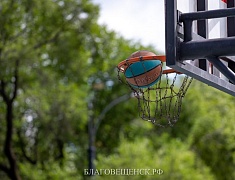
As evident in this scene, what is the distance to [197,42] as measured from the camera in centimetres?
548

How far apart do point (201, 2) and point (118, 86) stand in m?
36.8

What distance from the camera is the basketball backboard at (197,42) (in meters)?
5.35

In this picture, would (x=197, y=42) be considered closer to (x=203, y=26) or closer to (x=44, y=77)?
(x=203, y=26)

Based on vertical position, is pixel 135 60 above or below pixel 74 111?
above

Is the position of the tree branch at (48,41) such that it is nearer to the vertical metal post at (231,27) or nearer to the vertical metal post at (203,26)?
the vertical metal post at (231,27)

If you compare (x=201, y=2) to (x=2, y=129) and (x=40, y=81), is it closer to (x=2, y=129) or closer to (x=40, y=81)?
(x=40, y=81)

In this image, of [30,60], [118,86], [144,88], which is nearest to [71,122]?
[30,60]

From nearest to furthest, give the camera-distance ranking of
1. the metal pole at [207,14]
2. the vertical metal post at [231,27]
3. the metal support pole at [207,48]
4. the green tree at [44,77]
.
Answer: the metal support pole at [207,48], the metal pole at [207,14], the vertical metal post at [231,27], the green tree at [44,77]

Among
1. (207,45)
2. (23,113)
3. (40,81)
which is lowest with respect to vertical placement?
(23,113)

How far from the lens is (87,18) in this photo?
94.2 feet

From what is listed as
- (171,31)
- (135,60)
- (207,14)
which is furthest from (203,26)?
(135,60)

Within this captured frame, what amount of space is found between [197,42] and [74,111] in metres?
25.6

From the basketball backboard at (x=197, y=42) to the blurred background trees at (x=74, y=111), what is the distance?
2143cm

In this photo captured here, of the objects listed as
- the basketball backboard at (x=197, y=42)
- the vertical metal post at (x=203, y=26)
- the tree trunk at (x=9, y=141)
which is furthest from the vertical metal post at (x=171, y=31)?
the tree trunk at (x=9, y=141)
